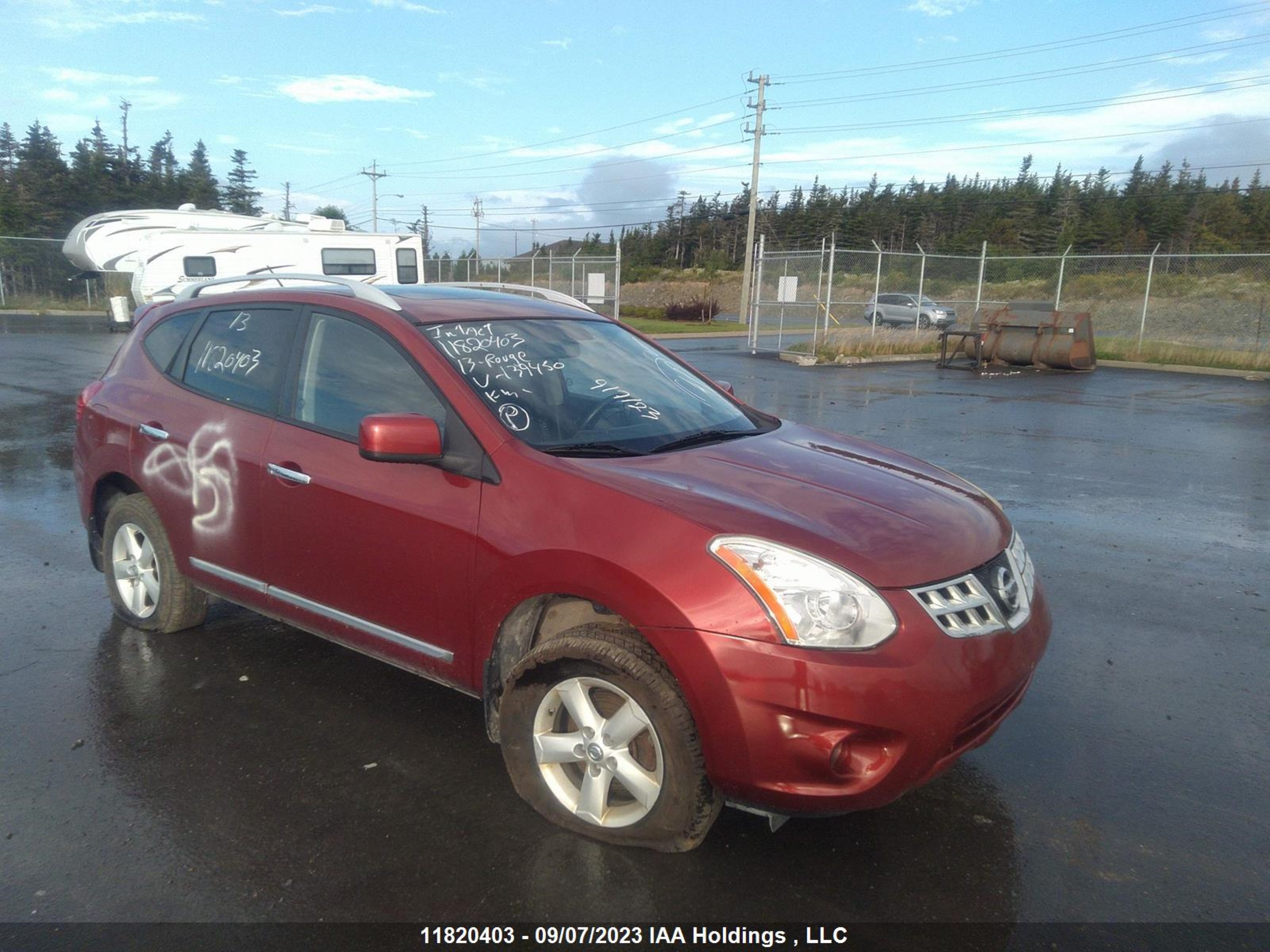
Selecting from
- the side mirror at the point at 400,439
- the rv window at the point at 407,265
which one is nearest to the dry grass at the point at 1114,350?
the rv window at the point at 407,265

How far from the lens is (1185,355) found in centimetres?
2147

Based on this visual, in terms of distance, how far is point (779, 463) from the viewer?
3543mm

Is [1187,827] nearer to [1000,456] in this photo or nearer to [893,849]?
[893,849]

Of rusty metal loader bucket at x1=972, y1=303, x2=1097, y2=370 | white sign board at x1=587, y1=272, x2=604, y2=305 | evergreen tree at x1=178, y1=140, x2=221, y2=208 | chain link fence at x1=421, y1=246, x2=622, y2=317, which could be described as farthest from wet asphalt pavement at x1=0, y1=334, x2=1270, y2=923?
evergreen tree at x1=178, y1=140, x2=221, y2=208

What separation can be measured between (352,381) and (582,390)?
3.03 feet

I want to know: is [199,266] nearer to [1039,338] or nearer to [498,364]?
[1039,338]

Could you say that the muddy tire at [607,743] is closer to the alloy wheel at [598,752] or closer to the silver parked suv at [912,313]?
the alloy wheel at [598,752]

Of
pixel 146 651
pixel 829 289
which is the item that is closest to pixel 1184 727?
pixel 146 651

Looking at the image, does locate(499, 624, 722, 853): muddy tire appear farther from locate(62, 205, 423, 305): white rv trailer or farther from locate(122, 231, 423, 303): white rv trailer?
locate(122, 231, 423, 303): white rv trailer

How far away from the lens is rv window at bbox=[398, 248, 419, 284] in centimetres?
2170

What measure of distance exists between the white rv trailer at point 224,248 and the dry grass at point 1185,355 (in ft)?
53.9

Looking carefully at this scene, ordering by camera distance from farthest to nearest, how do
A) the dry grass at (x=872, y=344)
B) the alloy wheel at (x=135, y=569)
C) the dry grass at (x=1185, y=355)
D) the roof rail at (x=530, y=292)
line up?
the dry grass at (x=872, y=344), the dry grass at (x=1185, y=355), the roof rail at (x=530, y=292), the alloy wheel at (x=135, y=569)

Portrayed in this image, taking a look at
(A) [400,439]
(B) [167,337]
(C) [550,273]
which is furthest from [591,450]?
(C) [550,273]

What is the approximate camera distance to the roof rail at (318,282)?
3.94m
